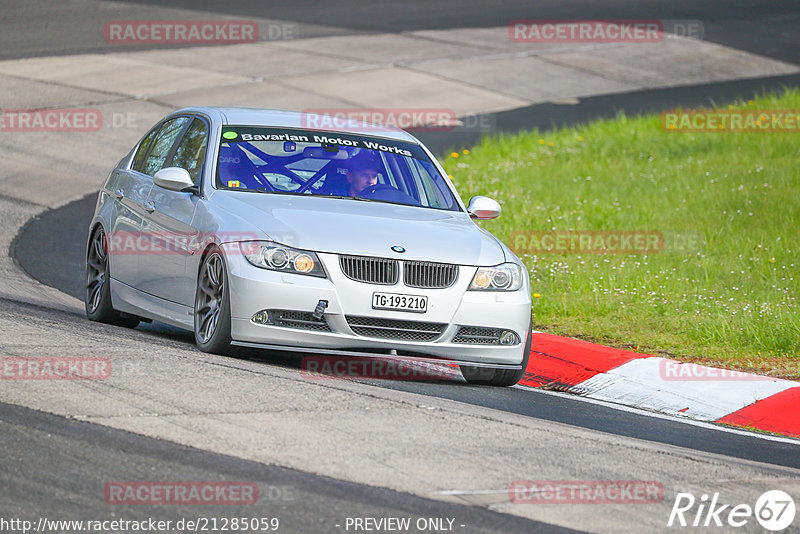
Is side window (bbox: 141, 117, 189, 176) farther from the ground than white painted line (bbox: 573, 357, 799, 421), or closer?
farther from the ground

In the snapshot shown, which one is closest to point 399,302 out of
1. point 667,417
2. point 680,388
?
point 667,417

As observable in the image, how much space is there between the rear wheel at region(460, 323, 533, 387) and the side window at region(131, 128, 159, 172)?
3.06 meters

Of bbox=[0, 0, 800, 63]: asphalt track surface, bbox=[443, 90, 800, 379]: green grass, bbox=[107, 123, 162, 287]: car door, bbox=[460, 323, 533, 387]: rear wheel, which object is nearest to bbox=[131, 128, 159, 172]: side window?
bbox=[107, 123, 162, 287]: car door

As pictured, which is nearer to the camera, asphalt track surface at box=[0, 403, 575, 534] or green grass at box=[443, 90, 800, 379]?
asphalt track surface at box=[0, 403, 575, 534]

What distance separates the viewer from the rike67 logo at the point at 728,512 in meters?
5.54

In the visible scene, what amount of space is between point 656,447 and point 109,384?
2860mm

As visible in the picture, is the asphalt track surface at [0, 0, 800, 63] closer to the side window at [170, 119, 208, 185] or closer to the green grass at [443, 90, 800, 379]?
the green grass at [443, 90, 800, 379]

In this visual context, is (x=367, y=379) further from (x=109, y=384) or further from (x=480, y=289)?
(x=109, y=384)

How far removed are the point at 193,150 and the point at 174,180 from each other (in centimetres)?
79

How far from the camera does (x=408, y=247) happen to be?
8.11 metres

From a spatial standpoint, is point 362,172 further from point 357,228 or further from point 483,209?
point 357,228

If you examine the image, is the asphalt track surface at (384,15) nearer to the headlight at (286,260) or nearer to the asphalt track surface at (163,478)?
the headlight at (286,260)

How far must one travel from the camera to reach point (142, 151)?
10.3 metres

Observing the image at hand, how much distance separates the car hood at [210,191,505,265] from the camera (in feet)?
26.3
